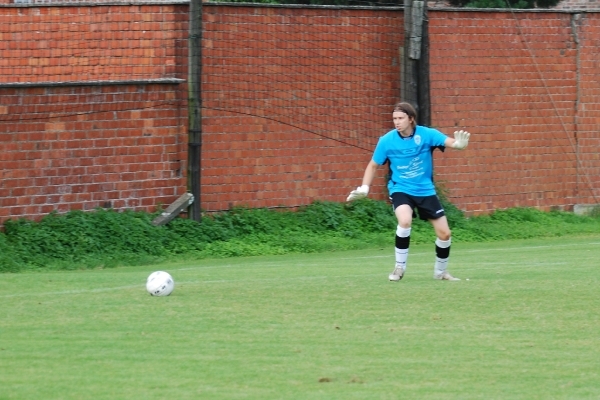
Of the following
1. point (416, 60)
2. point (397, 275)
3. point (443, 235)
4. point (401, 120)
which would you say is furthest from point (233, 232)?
point (401, 120)

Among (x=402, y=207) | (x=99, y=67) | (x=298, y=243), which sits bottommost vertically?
(x=298, y=243)

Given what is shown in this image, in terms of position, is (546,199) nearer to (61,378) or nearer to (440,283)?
(440,283)

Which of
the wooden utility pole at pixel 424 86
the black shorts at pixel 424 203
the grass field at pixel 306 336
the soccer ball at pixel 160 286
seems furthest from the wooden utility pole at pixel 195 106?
the soccer ball at pixel 160 286

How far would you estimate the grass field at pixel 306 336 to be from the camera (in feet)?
23.3

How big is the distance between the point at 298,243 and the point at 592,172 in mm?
6886

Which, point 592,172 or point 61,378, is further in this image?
point 592,172

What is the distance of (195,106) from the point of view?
1697 centimetres

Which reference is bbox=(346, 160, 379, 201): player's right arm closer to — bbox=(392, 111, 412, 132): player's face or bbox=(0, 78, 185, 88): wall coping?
bbox=(392, 111, 412, 132): player's face

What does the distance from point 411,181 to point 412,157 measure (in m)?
0.25

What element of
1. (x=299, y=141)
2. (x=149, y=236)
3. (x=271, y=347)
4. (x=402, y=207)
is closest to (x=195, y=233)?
(x=149, y=236)

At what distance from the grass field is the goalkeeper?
325mm

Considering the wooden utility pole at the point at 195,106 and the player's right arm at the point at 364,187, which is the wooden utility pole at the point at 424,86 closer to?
the wooden utility pole at the point at 195,106

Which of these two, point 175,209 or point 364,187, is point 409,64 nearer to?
point 175,209

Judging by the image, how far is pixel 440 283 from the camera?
11602 mm
